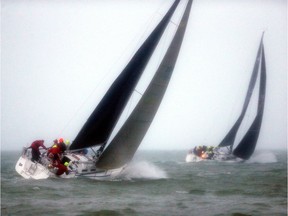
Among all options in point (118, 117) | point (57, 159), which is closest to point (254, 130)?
point (118, 117)

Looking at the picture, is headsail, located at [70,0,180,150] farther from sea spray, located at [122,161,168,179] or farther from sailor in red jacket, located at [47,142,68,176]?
sea spray, located at [122,161,168,179]

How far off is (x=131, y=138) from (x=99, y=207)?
7.57 metres

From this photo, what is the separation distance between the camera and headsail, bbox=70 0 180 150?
767 inches

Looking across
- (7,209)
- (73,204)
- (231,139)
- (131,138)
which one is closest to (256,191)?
(131,138)

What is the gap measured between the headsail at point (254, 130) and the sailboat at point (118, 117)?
24.1m

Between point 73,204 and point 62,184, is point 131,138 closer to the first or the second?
point 62,184

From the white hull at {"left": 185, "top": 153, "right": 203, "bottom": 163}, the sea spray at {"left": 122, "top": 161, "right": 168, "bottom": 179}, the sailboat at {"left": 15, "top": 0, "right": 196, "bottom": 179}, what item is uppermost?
the sailboat at {"left": 15, "top": 0, "right": 196, "bottom": 179}

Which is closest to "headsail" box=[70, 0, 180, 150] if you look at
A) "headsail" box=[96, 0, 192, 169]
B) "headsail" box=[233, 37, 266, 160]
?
"headsail" box=[96, 0, 192, 169]

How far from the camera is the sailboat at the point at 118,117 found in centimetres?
1947

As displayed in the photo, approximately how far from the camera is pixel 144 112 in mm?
19891

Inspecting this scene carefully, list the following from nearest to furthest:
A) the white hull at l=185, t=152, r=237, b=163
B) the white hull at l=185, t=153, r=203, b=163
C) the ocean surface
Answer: the ocean surface < the white hull at l=185, t=152, r=237, b=163 < the white hull at l=185, t=153, r=203, b=163

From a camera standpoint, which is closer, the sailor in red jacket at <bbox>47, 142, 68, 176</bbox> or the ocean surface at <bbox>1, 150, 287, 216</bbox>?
the ocean surface at <bbox>1, 150, 287, 216</bbox>

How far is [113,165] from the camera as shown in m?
20.2

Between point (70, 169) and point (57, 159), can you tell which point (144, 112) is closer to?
point (70, 169)
